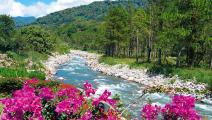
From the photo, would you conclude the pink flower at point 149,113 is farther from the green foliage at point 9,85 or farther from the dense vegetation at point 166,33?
the dense vegetation at point 166,33

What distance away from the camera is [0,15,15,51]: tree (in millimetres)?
72706

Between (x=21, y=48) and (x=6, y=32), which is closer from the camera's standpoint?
(x=6, y=32)

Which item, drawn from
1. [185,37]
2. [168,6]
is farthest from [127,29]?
[185,37]

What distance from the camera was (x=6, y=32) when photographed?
75438mm

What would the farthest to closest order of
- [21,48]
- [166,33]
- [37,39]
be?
[37,39] → [21,48] → [166,33]

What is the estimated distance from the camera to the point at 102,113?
10.8 metres

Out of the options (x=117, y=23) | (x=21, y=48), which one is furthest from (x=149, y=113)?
(x=117, y=23)

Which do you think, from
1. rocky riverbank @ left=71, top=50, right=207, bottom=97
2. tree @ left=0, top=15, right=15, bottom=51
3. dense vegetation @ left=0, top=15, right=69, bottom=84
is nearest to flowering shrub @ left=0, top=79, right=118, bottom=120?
dense vegetation @ left=0, top=15, right=69, bottom=84

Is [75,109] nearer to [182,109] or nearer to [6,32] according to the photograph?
[182,109]

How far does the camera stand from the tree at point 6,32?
7271 cm

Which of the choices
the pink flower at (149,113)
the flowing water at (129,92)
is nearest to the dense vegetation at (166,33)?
the flowing water at (129,92)

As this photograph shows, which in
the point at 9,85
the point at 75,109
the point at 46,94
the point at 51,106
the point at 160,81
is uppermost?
the point at 46,94

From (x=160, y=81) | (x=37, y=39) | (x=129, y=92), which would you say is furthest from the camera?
(x=37, y=39)

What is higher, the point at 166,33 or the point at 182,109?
the point at 166,33
